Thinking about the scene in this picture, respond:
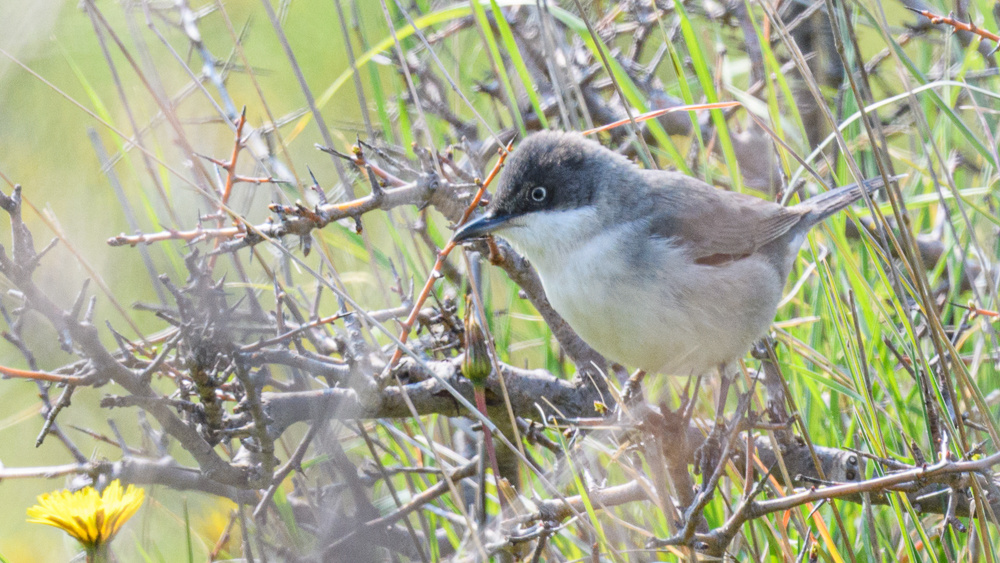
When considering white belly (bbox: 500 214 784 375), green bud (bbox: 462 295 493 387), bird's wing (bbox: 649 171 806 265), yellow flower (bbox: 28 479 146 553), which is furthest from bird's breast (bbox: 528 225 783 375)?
yellow flower (bbox: 28 479 146 553)

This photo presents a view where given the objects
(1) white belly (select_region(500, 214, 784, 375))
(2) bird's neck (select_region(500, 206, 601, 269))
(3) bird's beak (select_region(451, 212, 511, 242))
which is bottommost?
(1) white belly (select_region(500, 214, 784, 375))

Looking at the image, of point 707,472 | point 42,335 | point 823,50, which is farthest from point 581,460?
point 823,50

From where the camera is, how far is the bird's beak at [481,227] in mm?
2438

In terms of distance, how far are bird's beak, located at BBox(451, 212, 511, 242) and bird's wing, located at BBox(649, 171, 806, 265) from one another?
20.6 inches

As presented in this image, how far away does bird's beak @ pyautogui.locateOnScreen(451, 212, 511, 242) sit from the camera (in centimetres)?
244

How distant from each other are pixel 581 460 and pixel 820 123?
2595mm

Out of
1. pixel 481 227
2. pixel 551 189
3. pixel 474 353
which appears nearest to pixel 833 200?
pixel 551 189

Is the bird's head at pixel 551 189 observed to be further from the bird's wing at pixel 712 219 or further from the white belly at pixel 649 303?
the bird's wing at pixel 712 219

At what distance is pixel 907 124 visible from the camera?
4.05 meters

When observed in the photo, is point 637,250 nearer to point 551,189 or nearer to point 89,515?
point 551,189

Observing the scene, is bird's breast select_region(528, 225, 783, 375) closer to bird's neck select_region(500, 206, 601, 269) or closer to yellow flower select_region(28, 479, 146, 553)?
bird's neck select_region(500, 206, 601, 269)

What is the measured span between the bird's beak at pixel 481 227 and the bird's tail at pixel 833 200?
1.11 metres

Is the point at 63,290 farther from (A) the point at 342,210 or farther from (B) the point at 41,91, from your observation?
(B) the point at 41,91

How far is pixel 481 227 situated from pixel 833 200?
136cm
